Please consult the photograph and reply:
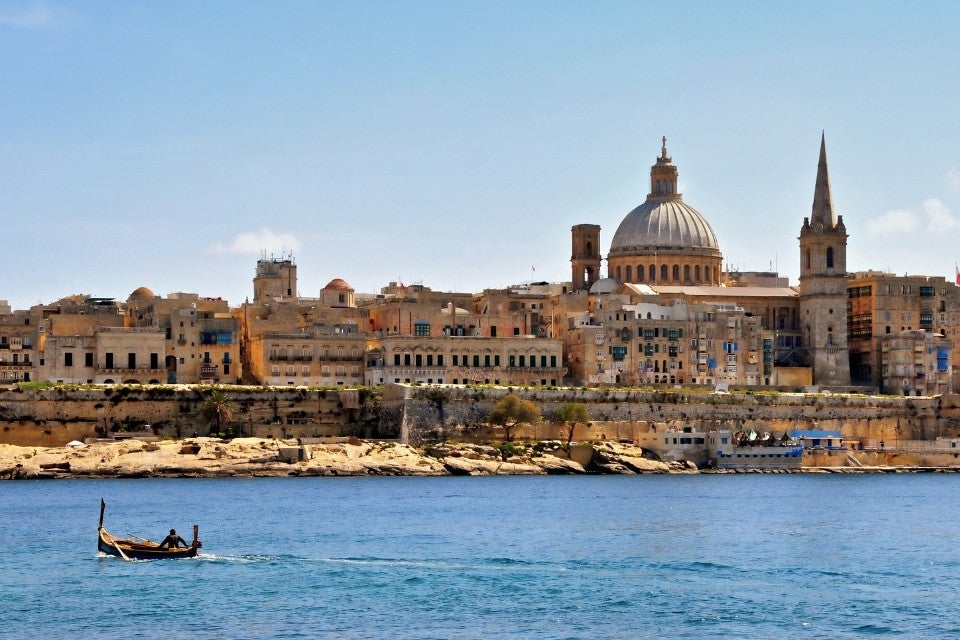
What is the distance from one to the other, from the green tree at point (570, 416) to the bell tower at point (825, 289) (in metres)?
18.9

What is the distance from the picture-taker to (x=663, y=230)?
376ft

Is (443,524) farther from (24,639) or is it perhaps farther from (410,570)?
(24,639)

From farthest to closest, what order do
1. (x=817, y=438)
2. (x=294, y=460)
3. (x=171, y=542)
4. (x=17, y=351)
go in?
(x=817, y=438), (x=17, y=351), (x=294, y=460), (x=171, y=542)

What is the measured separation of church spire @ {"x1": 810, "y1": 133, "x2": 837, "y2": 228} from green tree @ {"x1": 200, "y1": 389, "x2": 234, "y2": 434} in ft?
122

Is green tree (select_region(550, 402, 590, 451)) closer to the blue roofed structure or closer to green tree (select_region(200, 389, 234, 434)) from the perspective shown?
the blue roofed structure

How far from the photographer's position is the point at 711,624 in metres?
39.9

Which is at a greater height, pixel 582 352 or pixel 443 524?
pixel 582 352

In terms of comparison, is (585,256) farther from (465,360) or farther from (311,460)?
(311,460)

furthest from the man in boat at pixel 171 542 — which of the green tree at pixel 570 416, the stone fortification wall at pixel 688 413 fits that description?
the green tree at pixel 570 416

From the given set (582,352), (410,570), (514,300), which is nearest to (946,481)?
(582,352)

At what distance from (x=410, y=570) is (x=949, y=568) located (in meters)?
13.8

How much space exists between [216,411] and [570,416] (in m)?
17.2

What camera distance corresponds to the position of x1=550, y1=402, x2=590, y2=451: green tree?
306 feet

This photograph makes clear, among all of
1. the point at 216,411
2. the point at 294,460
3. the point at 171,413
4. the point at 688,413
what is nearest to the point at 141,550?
the point at 294,460
